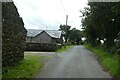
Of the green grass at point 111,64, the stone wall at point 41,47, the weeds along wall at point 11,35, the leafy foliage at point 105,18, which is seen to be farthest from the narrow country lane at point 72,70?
the stone wall at point 41,47

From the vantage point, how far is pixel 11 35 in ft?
53.7

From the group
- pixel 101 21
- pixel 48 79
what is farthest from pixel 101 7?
pixel 48 79

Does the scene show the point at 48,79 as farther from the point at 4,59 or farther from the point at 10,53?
the point at 10,53

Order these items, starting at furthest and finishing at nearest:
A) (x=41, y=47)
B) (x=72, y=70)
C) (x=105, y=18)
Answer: (x=41, y=47), (x=105, y=18), (x=72, y=70)

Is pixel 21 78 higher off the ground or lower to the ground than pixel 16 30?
lower

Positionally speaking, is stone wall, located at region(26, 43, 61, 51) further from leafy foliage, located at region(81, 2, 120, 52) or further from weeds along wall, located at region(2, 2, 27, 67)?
weeds along wall, located at region(2, 2, 27, 67)

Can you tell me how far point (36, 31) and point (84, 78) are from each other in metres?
70.1

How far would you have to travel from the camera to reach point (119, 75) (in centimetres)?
1381

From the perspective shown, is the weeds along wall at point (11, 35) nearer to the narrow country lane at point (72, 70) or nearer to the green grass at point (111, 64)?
the narrow country lane at point (72, 70)

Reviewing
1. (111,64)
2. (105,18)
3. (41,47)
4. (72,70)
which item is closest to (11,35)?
(72,70)

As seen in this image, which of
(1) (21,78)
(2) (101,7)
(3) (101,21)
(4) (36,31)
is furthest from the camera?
(4) (36,31)

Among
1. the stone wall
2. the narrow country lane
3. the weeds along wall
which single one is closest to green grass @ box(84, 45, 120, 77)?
the narrow country lane

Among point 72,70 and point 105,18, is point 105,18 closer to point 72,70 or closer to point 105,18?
point 105,18

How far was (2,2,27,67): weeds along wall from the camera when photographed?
48.2 ft
